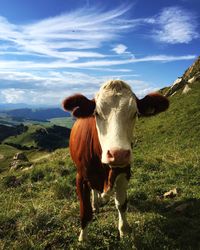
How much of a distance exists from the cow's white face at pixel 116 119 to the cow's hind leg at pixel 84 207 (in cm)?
209

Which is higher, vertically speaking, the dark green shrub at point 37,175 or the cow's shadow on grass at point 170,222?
the cow's shadow on grass at point 170,222

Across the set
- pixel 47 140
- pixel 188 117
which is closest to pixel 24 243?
pixel 188 117

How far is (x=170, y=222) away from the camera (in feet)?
30.0

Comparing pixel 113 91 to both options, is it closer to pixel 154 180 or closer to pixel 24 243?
pixel 24 243

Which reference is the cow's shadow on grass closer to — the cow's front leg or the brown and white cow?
the cow's front leg

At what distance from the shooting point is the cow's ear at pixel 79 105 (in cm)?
775

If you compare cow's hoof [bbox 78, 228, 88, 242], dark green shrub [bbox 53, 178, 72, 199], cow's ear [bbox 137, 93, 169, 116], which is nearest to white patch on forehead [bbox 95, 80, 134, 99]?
cow's ear [bbox 137, 93, 169, 116]

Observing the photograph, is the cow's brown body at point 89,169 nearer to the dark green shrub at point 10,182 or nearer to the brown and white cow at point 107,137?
the brown and white cow at point 107,137

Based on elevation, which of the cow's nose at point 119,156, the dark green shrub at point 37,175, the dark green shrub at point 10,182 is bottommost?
the dark green shrub at point 10,182

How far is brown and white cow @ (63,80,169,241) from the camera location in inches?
261

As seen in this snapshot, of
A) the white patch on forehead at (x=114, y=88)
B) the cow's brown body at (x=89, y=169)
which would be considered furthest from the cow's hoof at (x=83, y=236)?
the white patch on forehead at (x=114, y=88)

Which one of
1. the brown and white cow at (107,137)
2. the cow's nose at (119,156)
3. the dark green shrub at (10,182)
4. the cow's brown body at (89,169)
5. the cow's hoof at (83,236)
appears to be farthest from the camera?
the dark green shrub at (10,182)

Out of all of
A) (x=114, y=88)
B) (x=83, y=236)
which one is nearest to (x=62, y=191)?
(x=83, y=236)

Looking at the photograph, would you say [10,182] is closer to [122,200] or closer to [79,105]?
[122,200]
